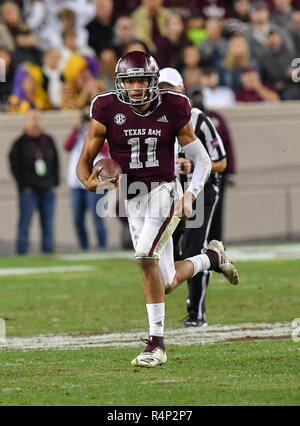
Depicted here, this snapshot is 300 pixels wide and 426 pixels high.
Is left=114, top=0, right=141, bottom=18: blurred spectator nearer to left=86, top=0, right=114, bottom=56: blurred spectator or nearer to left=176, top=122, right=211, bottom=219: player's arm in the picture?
left=86, top=0, right=114, bottom=56: blurred spectator

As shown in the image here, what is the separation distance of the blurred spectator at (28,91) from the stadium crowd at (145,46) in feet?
0.04

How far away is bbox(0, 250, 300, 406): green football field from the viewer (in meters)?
5.98

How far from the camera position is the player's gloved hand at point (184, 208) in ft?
23.2

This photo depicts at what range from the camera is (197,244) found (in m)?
8.88

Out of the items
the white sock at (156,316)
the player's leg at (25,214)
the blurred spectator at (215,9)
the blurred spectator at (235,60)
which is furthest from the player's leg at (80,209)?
the white sock at (156,316)

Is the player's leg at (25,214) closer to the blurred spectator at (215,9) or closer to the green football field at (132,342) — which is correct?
the green football field at (132,342)

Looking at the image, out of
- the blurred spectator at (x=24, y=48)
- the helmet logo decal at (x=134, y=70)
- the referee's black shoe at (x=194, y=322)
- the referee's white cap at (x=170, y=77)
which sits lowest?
the referee's black shoe at (x=194, y=322)

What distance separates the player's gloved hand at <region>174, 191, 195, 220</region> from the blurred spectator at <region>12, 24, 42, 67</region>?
9.32 m

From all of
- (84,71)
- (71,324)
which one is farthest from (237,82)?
(71,324)

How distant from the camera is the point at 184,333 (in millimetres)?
8523

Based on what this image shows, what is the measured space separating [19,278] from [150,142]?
20.4 ft

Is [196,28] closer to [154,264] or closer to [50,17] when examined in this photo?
[50,17]

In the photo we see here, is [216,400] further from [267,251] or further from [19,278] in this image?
[267,251]

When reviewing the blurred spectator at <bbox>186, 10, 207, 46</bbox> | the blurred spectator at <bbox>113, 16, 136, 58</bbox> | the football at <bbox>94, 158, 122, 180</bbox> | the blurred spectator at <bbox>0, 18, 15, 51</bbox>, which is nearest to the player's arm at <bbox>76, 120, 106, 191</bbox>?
the football at <bbox>94, 158, 122, 180</bbox>
